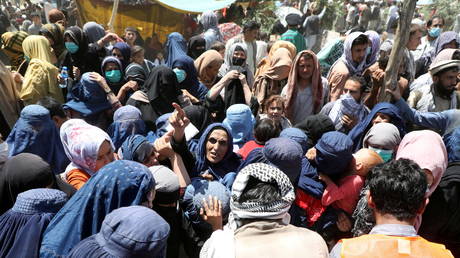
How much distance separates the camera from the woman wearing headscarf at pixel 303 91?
4.09 m

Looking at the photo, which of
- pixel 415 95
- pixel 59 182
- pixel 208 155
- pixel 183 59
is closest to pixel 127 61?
pixel 183 59

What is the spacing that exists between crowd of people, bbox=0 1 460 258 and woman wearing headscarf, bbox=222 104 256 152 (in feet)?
0.04

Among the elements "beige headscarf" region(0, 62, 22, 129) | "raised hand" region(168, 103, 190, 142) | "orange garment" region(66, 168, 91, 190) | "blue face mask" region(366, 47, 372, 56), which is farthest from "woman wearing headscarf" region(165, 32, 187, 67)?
"orange garment" region(66, 168, 91, 190)

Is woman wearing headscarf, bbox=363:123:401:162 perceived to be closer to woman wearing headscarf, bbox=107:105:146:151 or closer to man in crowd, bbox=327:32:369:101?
man in crowd, bbox=327:32:369:101

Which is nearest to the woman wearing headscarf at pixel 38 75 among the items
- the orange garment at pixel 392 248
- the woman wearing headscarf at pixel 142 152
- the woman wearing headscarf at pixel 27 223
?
the woman wearing headscarf at pixel 142 152

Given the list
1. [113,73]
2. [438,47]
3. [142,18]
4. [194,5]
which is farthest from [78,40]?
[438,47]

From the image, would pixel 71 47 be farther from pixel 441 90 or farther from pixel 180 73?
pixel 441 90

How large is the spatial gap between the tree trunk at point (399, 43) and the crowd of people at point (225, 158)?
0.06m

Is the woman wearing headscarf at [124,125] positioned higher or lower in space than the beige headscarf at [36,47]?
lower

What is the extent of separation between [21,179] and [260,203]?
1.39m

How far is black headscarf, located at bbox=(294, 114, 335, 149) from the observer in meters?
3.37

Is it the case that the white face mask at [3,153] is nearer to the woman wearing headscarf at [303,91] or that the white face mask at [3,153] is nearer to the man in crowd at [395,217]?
the man in crowd at [395,217]

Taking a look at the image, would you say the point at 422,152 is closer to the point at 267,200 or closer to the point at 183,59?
the point at 267,200

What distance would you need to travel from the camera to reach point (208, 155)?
3055 mm
